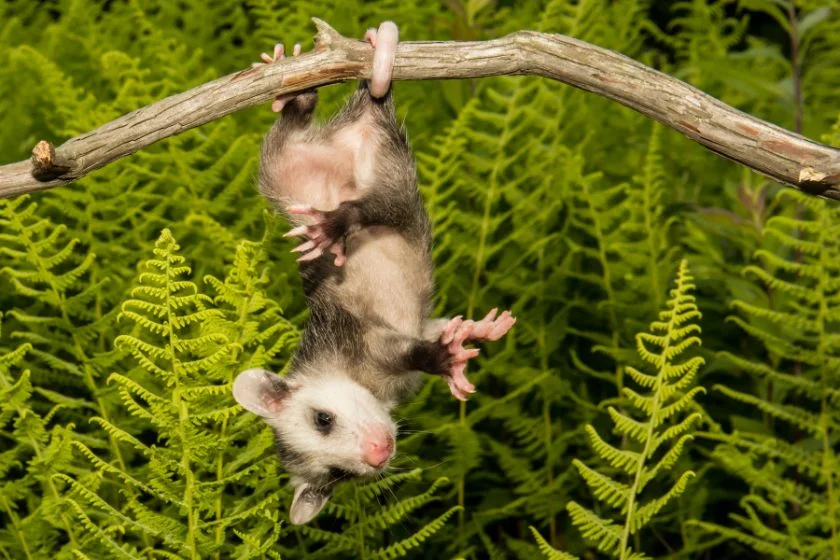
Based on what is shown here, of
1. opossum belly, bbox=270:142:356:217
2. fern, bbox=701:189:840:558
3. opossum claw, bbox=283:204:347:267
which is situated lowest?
fern, bbox=701:189:840:558

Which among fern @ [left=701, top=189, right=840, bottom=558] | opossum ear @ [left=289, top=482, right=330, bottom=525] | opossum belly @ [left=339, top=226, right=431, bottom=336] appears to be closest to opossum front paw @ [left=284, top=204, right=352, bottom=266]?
opossum belly @ [left=339, top=226, right=431, bottom=336]

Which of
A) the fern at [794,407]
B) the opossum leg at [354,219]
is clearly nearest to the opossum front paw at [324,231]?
the opossum leg at [354,219]

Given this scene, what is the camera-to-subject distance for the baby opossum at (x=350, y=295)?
3012 millimetres

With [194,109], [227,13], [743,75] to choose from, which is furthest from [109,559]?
[227,13]

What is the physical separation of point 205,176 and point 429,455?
4.50 ft

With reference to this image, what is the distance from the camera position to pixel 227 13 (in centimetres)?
741

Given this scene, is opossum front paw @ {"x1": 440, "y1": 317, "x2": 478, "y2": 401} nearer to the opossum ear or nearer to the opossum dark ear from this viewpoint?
the opossum dark ear

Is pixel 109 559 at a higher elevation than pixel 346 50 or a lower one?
lower

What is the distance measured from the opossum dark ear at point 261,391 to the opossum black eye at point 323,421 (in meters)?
0.10

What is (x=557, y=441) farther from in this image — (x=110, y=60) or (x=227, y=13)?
(x=227, y=13)

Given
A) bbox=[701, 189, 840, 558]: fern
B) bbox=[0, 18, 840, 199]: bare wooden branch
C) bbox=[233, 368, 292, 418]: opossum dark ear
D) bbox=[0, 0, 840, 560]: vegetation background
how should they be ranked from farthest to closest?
bbox=[701, 189, 840, 558]: fern < bbox=[0, 0, 840, 560]: vegetation background < bbox=[233, 368, 292, 418]: opossum dark ear < bbox=[0, 18, 840, 199]: bare wooden branch

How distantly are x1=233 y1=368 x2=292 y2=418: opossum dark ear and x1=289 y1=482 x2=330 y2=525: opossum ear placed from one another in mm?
227

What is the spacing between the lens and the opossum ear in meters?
3.12

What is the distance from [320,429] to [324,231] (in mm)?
626
